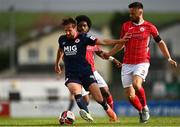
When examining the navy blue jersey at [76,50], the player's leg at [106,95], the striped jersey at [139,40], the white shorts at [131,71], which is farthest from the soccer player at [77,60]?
the player's leg at [106,95]

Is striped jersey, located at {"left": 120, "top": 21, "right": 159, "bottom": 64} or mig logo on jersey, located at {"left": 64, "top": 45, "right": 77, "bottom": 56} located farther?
striped jersey, located at {"left": 120, "top": 21, "right": 159, "bottom": 64}

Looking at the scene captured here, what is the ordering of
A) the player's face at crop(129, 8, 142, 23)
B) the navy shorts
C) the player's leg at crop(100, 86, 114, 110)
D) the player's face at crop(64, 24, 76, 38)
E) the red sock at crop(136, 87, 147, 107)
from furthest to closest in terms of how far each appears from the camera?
1. the player's leg at crop(100, 86, 114, 110)
2. the red sock at crop(136, 87, 147, 107)
3. the player's face at crop(129, 8, 142, 23)
4. the navy shorts
5. the player's face at crop(64, 24, 76, 38)

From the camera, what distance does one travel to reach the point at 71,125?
58.9 ft

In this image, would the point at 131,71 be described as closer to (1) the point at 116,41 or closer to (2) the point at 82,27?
(1) the point at 116,41

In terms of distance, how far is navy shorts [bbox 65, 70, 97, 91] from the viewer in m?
19.0

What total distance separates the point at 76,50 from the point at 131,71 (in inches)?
65.1

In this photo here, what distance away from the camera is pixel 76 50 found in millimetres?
18828

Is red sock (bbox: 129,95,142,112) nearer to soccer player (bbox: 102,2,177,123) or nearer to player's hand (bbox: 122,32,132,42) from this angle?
soccer player (bbox: 102,2,177,123)

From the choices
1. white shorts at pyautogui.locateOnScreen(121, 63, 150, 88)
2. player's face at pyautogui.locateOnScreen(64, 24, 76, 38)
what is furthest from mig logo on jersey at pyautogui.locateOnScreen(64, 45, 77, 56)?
white shorts at pyautogui.locateOnScreen(121, 63, 150, 88)

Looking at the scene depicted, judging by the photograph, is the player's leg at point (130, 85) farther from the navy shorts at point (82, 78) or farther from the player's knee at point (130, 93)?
the navy shorts at point (82, 78)

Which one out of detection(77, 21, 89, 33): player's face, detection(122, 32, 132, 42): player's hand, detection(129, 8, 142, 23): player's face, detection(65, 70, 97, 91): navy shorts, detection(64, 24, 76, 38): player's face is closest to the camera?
detection(64, 24, 76, 38): player's face

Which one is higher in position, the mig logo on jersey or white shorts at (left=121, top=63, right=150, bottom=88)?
the mig logo on jersey

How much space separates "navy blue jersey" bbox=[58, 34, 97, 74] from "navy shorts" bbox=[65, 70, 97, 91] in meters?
0.09

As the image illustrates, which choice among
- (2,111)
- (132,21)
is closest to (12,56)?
(2,111)
